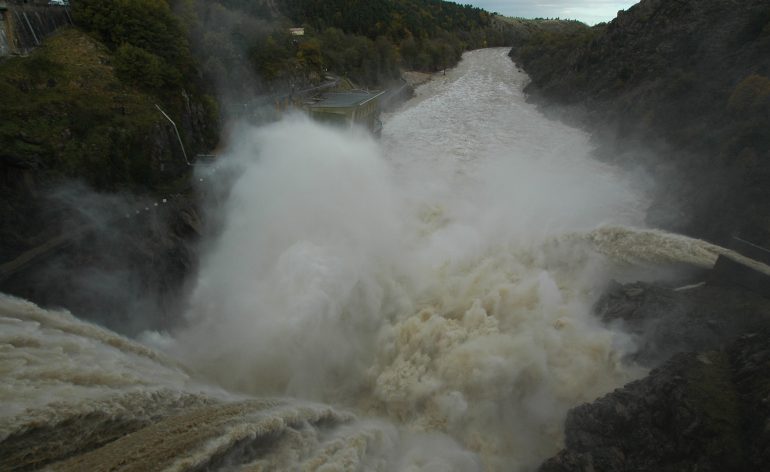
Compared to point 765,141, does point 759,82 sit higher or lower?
higher

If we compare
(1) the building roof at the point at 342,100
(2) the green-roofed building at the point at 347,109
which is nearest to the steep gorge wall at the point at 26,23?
(2) the green-roofed building at the point at 347,109

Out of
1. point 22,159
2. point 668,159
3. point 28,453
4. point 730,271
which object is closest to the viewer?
point 28,453

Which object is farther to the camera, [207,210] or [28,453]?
[207,210]

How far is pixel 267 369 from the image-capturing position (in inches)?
552

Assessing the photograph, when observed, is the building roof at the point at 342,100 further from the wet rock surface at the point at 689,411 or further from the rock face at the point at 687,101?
the wet rock surface at the point at 689,411

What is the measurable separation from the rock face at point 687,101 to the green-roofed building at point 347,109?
16279 mm

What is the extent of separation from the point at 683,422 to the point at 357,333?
369 inches

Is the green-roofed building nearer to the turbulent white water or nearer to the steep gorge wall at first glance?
the turbulent white water

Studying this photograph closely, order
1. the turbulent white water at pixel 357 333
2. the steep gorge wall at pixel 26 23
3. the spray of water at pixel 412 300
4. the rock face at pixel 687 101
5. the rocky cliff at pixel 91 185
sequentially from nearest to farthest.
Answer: the turbulent white water at pixel 357 333, the spray of water at pixel 412 300, the rocky cliff at pixel 91 185, the rock face at pixel 687 101, the steep gorge wall at pixel 26 23

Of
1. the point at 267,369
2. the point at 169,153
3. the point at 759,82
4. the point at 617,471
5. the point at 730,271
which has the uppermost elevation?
the point at 759,82

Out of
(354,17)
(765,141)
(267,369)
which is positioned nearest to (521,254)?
(267,369)

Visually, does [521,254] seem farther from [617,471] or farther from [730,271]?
[617,471]

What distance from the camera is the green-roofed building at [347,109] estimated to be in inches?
1136

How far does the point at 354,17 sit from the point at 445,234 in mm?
65870
